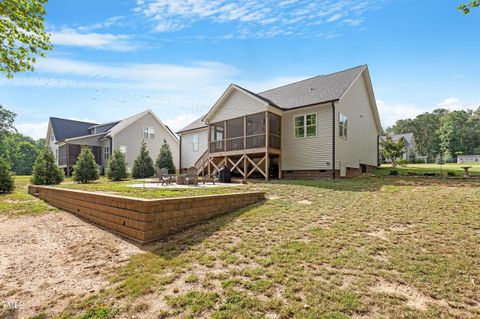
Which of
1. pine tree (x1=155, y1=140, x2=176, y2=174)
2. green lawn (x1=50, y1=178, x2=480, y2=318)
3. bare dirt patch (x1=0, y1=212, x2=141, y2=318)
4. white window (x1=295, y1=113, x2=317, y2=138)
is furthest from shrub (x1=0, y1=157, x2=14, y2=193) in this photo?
white window (x1=295, y1=113, x2=317, y2=138)

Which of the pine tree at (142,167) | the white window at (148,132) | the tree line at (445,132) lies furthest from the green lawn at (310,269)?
the tree line at (445,132)

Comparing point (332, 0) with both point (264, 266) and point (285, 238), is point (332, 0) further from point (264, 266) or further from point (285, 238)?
point (264, 266)

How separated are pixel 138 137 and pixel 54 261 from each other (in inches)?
897

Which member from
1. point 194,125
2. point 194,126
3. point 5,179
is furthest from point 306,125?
point 5,179

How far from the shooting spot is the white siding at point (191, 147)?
67.7 ft

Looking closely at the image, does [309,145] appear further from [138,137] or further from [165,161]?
[138,137]

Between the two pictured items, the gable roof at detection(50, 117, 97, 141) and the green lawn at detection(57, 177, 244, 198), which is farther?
the gable roof at detection(50, 117, 97, 141)

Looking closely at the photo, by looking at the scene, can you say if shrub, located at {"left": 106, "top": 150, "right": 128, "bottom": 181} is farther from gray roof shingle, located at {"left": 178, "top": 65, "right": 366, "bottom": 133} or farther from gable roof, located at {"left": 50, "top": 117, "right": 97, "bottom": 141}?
gable roof, located at {"left": 50, "top": 117, "right": 97, "bottom": 141}

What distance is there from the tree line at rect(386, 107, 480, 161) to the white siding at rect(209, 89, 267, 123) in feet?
150

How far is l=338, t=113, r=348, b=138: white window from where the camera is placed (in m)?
13.8

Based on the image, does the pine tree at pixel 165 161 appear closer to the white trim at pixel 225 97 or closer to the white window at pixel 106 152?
the white trim at pixel 225 97

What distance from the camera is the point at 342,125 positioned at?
14250mm

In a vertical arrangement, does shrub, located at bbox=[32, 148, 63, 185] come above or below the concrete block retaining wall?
above

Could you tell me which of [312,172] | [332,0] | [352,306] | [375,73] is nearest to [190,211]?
[352,306]
